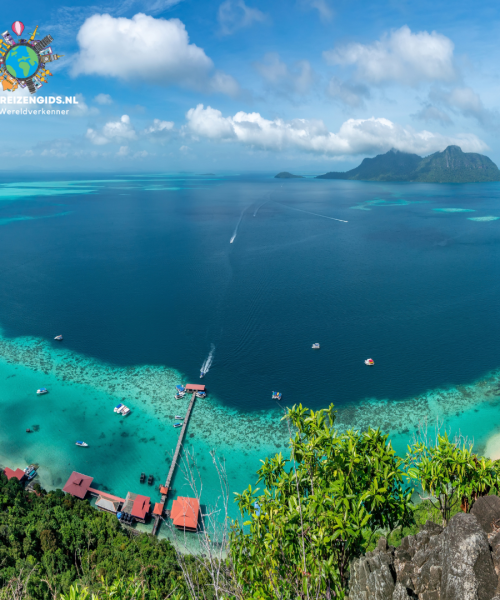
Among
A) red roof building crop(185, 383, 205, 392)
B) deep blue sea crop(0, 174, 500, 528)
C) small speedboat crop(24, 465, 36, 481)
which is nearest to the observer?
small speedboat crop(24, 465, 36, 481)

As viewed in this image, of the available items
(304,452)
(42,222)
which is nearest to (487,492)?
(304,452)

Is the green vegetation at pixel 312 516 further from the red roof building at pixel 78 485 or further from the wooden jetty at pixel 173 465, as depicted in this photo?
the red roof building at pixel 78 485

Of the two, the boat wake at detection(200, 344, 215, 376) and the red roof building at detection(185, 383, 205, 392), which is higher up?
the boat wake at detection(200, 344, 215, 376)

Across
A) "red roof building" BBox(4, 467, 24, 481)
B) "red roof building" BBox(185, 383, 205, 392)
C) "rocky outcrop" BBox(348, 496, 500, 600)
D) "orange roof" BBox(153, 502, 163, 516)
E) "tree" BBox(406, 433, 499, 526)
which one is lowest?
"orange roof" BBox(153, 502, 163, 516)

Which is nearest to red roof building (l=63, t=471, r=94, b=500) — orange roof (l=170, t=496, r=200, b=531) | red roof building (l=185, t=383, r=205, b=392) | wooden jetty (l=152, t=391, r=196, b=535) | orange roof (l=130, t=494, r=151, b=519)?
orange roof (l=130, t=494, r=151, b=519)

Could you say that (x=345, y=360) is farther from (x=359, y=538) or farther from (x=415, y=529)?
(x=359, y=538)

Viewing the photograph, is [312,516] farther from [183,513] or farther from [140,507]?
[140,507]

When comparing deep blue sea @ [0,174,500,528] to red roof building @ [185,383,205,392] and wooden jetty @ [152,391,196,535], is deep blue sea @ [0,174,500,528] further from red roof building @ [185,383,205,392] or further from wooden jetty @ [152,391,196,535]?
red roof building @ [185,383,205,392]
